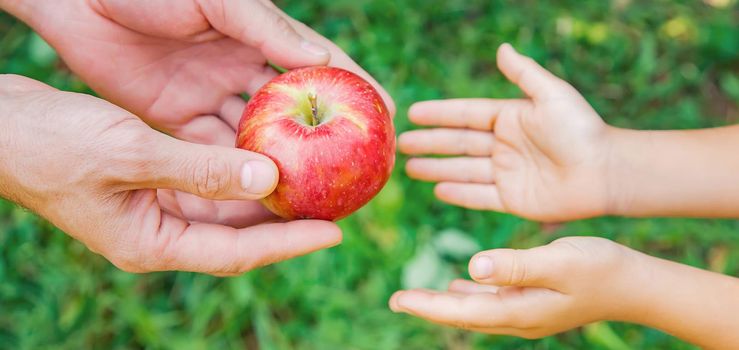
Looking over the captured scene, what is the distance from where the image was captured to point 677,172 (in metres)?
1.92

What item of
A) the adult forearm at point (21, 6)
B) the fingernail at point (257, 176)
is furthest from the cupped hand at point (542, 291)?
the adult forearm at point (21, 6)

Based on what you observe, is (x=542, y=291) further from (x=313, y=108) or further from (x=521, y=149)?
(x=313, y=108)

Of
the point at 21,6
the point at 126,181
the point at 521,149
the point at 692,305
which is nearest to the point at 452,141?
the point at 521,149

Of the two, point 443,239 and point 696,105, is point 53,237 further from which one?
point 696,105

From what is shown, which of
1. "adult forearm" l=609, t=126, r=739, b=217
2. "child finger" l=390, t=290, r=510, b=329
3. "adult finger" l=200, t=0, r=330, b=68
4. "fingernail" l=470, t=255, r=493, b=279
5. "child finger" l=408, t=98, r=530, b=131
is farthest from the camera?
"child finger" l=408, t=98, r=530, b=131

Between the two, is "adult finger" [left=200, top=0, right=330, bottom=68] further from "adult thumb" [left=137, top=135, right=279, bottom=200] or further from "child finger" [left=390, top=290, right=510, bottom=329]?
"child finger" [left=390, top=290, right=510, bottom=329]

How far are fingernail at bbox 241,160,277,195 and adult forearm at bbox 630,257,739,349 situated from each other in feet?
3.04

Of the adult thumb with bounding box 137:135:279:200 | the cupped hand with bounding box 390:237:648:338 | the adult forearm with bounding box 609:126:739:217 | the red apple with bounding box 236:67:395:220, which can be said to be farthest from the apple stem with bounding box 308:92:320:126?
the adult forearm with bounding box 609:126:739:217

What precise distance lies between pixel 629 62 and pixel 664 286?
1273 mm

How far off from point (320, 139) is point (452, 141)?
0.73 metres

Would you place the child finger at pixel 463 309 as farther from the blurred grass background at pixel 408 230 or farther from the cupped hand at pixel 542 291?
the blurred grass background at pixel 408 230

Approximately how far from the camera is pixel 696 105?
8.55 ft

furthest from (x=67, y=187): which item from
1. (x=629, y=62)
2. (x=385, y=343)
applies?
(x=629, y=62)

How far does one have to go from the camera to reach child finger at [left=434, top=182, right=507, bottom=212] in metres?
2.08
